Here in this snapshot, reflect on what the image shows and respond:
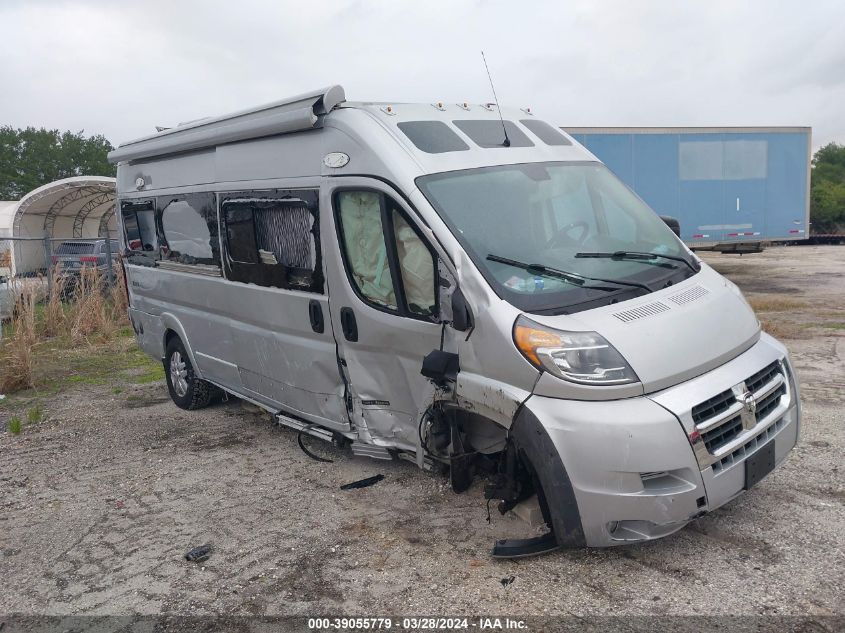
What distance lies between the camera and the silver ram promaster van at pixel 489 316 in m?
3.80

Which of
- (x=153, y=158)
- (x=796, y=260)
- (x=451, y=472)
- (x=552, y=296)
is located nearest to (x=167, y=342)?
(x=153, y=158)

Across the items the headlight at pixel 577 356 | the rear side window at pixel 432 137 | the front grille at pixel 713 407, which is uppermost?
the rear side window at pixel 432 137

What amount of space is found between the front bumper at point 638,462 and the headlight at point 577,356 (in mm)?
125

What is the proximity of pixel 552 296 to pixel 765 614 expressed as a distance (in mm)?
1786

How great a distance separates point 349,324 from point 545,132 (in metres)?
1.97

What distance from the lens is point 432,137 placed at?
4969 millimetres

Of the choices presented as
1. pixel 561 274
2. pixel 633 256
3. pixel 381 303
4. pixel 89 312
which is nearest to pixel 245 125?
pixel 381 303

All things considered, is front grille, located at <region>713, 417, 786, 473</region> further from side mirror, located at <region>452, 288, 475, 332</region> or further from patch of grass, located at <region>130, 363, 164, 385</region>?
patch of grass, located at <region>130, 363, 164, 385</region>

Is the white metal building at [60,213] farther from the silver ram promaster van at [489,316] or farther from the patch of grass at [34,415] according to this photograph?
the silver ram promaster van at [489,316]

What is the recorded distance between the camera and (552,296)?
4160 mm

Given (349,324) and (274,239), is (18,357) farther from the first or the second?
(349,324)

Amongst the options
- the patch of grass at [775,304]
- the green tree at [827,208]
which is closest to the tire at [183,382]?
the patch of grass at [775,304]

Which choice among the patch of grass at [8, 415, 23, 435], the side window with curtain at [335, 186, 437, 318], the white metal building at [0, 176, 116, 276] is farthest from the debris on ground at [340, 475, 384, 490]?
the white metal building at [0, 176, 116, 276]

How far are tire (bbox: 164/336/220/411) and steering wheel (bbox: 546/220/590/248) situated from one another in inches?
171
